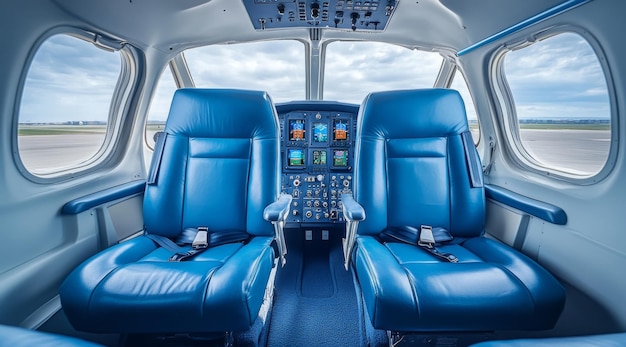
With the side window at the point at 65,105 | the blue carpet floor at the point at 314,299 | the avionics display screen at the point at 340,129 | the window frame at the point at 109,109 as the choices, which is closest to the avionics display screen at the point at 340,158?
the avionics display screen at the point at 340,129

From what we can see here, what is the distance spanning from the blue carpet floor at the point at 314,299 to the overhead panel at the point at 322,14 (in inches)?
74.6

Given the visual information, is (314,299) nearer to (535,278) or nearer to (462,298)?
(462,298)

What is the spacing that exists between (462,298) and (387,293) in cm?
30

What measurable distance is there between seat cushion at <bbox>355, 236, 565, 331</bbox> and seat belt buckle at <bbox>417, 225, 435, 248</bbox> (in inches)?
13.8

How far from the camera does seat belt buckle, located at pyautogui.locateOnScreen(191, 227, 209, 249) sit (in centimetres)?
165

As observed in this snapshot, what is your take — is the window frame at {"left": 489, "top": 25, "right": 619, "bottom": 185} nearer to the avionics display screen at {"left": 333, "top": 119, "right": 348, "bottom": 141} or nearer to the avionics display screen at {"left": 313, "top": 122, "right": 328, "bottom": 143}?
the avionics display screen at {"left": 333, "top": 119, "right": 348, "bottom": 141}

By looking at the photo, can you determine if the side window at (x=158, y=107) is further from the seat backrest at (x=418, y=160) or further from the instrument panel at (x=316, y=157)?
the seat backrest at (x=418, y=160)

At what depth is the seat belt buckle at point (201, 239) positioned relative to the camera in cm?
165

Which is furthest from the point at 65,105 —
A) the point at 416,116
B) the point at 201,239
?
the point at 416,116

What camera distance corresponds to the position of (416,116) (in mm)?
1859

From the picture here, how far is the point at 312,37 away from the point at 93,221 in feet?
7.69

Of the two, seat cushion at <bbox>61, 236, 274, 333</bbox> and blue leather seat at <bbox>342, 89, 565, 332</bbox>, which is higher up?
blue leather seat at <bbox>342, 89, 565, 332</bbox>

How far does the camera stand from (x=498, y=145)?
2.32 metres

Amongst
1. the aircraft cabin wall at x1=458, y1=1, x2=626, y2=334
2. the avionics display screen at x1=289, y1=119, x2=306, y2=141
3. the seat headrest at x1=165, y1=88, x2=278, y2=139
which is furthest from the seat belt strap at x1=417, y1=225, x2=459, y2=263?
the avionics display screen at x1=289, y1=119, x2=306, y2=141
